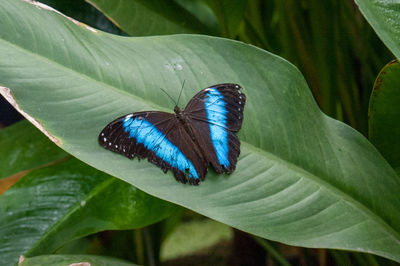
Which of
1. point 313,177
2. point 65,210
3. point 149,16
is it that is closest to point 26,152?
point 65,210

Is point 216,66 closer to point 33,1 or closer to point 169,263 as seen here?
point 33,1

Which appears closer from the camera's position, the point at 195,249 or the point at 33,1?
the point at 33,1

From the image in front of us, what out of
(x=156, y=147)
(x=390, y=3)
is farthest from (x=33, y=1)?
(x=390, y=3)

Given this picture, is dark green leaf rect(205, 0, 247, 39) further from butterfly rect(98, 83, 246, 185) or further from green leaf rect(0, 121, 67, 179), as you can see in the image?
green leaf rect(0, 121, 67, 179)

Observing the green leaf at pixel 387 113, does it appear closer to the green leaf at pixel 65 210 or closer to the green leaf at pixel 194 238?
the green leaf at pixel 65 210

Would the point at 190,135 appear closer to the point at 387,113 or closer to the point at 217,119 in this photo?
the point at 217,119

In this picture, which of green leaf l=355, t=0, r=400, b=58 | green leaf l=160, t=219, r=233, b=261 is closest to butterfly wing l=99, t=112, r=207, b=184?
green leaf l=355, t=0, r=400, b=58
